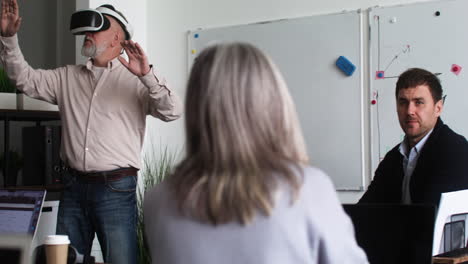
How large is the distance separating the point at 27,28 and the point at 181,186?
4.49 meters

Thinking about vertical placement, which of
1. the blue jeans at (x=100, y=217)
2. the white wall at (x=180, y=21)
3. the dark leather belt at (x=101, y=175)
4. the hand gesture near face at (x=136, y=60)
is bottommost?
the blue jeans at (x=100, y=217)

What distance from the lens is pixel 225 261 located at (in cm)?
96

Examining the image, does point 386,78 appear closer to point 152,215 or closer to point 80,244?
point 80,244

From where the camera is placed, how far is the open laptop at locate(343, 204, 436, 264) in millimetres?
1481

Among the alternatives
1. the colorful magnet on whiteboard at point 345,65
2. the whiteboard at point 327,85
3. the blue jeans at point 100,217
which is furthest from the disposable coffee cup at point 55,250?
the colorful magnet on whiteboard at point 345,65

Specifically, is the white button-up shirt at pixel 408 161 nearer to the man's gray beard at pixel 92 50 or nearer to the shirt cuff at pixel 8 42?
the man's gray beard at pixel 92 50

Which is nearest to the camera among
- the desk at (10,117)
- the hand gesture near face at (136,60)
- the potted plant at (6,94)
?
the hand gesture near face at (136,60)

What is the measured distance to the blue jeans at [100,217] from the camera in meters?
2.55

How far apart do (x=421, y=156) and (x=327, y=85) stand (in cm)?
191

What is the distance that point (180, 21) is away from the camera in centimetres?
501

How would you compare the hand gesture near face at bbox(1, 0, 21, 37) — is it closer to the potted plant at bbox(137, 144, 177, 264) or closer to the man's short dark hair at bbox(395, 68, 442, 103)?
the potted plant at bbox(137, 144, 177, 264)

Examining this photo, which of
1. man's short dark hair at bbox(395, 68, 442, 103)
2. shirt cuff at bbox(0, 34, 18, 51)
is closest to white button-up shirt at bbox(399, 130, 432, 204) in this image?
man's short dark hair at bbox(395, 68, 442, 103)

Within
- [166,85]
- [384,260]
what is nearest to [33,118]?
[166,85]

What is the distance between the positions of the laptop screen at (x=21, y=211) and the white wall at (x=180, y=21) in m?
2.72
